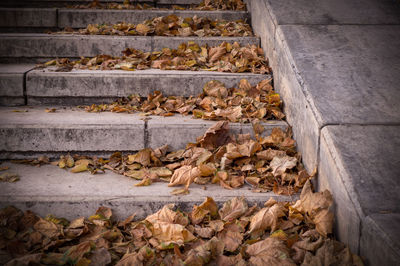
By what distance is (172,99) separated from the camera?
2.51 m

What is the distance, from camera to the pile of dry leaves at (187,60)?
2.73 meters

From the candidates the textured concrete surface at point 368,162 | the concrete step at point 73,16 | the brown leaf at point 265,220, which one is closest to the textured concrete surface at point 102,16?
the concrete step at point 73,16

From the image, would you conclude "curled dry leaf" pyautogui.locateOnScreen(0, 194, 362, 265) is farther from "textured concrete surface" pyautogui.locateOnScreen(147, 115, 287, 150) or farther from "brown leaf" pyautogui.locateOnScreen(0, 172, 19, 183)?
"textured concrete surface" pyautogui.locateOnScreen(147, 115, 287, 150)

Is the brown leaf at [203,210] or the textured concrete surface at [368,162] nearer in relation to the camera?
the textured concrete surface at [368,162]

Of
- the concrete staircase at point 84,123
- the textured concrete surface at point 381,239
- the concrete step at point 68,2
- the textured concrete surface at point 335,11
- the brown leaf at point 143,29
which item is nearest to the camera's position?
the textured concrete surface at point 381,239

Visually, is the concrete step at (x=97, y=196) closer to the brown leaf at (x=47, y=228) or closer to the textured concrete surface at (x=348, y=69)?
the brown leaf at (x=47, y=228)

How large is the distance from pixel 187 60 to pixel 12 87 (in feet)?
4.41

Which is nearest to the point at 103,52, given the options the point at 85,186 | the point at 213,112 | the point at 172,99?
the point at 172,99

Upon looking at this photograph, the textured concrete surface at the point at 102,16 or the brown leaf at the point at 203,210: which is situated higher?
the textured concrete surface at the point at 102,16

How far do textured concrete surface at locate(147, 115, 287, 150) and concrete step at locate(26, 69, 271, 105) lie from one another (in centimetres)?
47

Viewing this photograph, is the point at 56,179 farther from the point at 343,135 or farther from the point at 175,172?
the point at 343,135

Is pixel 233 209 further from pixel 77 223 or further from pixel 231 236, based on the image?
pixel 77 223

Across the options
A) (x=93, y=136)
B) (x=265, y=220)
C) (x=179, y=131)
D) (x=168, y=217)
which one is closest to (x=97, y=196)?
(x=168, y=217)

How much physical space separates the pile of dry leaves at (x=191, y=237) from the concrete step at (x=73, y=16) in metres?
2.45
